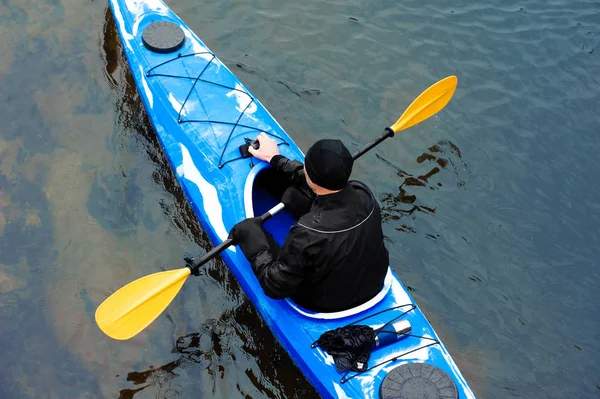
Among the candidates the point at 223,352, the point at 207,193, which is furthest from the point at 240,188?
the point at 223,352

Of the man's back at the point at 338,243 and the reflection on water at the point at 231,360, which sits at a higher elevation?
the man's back at the point at 338,243

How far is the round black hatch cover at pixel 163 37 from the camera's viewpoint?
→ 235 inches

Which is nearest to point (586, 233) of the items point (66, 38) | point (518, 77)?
point (518, 77)

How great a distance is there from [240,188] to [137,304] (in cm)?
132

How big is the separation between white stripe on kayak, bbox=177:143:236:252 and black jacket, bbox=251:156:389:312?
89 cm

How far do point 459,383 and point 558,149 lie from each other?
3.55m

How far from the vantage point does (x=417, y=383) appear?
3.81 meters

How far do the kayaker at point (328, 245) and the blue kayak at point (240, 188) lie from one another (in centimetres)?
25

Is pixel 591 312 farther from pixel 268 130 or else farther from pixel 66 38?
pixel 66 38

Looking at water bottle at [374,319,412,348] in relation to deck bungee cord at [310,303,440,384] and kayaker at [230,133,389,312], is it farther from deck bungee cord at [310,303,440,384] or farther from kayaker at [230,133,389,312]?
kayaker at [230,133,389,312]

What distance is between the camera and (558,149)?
6473mm

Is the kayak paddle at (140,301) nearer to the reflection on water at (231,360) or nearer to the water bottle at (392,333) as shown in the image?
the reflection on water at (231,360)

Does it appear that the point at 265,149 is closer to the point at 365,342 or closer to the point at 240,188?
the point at 240,188

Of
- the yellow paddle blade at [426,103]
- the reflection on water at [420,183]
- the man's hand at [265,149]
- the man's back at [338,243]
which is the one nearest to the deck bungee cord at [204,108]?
the man's hand at [265,149]
